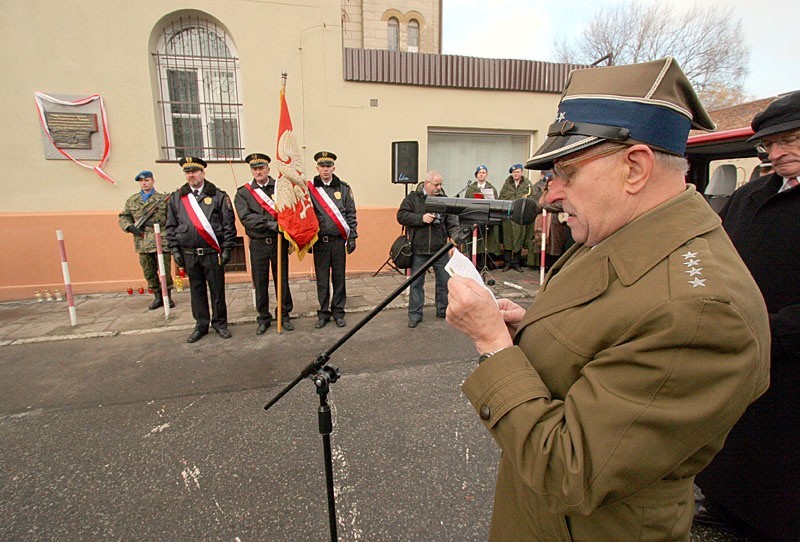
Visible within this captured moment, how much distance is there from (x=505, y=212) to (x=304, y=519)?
1.95m

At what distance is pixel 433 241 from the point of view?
5434mm

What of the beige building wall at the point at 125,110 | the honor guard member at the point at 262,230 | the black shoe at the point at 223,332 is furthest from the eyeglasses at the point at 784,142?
the beige building wall at the point at 125,110

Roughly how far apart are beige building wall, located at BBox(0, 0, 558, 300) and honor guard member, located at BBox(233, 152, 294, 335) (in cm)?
236

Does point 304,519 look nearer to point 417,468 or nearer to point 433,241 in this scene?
point 417,468

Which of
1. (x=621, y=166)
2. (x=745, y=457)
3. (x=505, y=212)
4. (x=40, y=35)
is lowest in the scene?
(x=745, y=457)

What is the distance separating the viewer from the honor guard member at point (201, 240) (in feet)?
16.3

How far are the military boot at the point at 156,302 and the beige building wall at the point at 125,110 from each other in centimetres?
111

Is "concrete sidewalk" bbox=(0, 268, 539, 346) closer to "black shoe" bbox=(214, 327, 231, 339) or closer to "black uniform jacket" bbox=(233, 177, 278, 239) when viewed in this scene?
"black shoe" bbox=(214, 327, 231, 339)

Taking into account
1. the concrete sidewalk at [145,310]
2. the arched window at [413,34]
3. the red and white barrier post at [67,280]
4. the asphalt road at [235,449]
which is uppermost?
the arched window at [413,34]

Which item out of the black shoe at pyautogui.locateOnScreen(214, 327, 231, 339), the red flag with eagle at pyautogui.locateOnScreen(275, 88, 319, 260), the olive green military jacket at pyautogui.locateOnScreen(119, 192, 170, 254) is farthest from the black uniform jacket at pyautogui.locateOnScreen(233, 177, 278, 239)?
the olive green military jacket at pyautogui.locateOnScreen(119, 192, 170, 254)

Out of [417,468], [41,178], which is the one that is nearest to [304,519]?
[417,468]

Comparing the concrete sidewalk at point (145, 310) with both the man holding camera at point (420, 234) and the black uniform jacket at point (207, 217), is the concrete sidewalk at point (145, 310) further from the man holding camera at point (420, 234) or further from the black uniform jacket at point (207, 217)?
the black uniform jacket at point (207, 217)

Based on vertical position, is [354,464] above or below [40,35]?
below

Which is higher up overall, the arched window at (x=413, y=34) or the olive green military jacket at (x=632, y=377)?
the arched window at (x=413, y=34)
